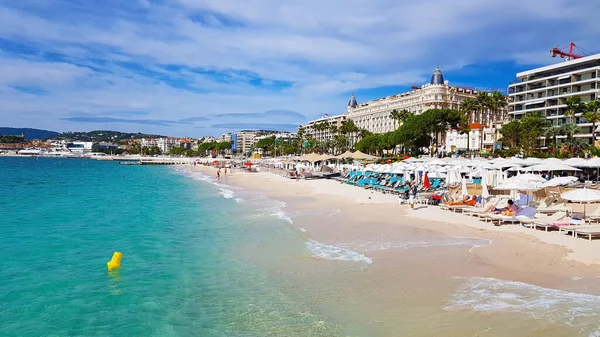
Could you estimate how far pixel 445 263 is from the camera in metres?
11.9

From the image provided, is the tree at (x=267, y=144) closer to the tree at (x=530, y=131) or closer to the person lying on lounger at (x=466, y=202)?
the tree at (x=530, y=131)

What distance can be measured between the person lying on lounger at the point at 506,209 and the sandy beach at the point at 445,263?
934 mm

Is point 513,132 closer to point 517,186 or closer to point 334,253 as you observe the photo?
point 517,186

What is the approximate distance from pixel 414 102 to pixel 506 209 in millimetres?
84818

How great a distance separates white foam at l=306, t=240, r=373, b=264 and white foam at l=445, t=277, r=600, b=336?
3373 millimetres

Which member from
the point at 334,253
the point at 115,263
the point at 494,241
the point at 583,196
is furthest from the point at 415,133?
the point at 115,263

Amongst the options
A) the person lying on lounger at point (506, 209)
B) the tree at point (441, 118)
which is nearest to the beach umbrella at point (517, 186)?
the person lying on lounger at point (506, 209)

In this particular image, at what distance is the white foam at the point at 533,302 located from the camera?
7.95 m

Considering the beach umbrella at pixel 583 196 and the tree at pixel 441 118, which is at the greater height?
the tree at pixel 441 118

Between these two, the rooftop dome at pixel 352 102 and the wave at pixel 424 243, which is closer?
the wave at pixel 424 243

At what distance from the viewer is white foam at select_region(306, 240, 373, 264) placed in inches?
500

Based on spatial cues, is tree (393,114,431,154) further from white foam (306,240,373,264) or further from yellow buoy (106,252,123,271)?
yellow buoy (106,252,123,271)

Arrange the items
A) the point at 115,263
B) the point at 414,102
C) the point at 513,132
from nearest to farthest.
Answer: the point at 115,263, the point at 513,132, the point at 414,102

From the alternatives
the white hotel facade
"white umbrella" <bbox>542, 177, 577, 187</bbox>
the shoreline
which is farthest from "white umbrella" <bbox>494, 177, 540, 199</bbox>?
the white hotel facade
